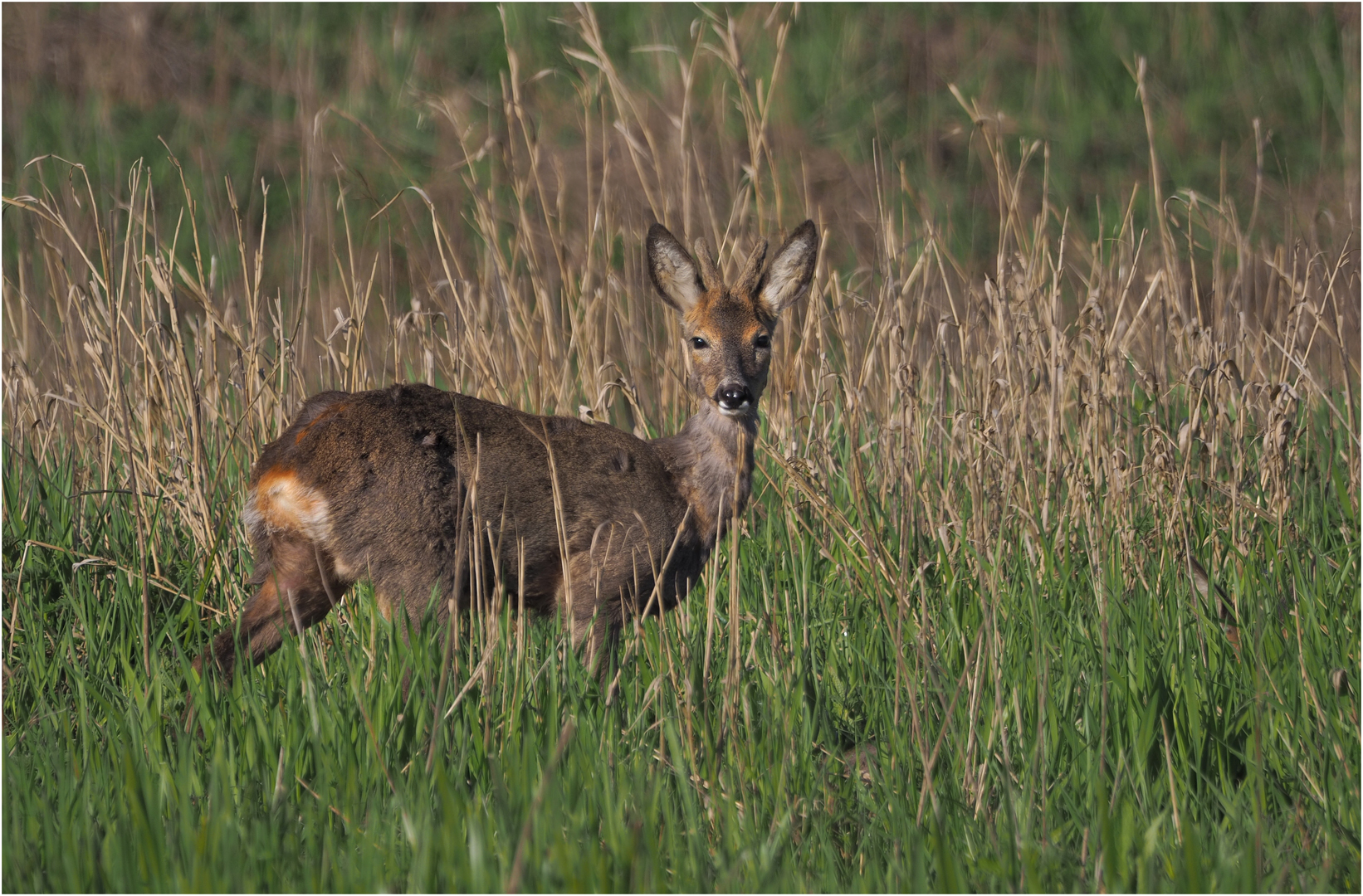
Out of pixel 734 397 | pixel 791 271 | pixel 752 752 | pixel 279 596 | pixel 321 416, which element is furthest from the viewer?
pixel 791 271

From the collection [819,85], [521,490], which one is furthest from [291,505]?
[819,85]

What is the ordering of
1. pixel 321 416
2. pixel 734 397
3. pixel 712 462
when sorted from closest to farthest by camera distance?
pixel 321 416 → pixel 734 397 → pixel 712 462

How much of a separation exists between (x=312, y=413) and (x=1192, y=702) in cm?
250

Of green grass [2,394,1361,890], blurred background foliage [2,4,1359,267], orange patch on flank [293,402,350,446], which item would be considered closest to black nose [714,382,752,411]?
green grass [2,394,1361,890]

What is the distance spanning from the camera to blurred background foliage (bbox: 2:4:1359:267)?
12266mm

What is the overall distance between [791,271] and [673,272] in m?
0.40

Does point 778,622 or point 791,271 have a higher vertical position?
point 791,271

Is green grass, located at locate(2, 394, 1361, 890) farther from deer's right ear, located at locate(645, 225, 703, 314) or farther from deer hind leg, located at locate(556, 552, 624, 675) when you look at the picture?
deer's right ear, located at locate(645, 225, 703, 314)

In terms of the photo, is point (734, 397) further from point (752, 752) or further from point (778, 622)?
point (752, 752)

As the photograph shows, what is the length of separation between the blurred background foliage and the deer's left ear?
710 cm

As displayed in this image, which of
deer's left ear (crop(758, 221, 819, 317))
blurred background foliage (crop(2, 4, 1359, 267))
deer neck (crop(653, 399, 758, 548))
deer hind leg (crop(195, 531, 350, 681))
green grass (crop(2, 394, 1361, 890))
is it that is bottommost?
green grass (crop(2, 394, 1361, 890))

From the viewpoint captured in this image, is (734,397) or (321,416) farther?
(734,397)

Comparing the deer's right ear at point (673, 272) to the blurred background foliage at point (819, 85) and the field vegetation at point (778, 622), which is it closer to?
the field vegetation at point (778, 622)

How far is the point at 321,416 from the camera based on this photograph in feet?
13.4
